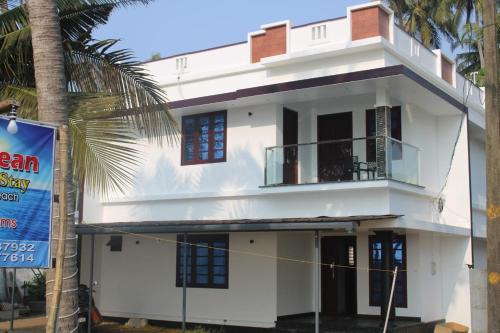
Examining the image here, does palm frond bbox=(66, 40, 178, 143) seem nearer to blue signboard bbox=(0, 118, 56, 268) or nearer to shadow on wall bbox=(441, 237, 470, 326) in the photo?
blue signboard bbox=(0, 118, 56, 268)

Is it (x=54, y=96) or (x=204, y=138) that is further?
(x=204, y=138)

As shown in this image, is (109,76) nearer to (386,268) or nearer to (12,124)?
(12,124)

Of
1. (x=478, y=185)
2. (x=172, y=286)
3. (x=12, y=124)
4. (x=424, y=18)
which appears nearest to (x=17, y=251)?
(x=12, y=124)

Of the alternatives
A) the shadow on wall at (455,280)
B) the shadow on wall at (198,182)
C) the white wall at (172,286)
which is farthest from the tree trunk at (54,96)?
the shadow on wall at (455,280)

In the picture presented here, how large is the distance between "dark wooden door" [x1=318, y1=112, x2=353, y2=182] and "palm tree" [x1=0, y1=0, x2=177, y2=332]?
213 inches

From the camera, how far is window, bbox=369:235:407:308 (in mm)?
16688

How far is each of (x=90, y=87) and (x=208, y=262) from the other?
26.2 feet

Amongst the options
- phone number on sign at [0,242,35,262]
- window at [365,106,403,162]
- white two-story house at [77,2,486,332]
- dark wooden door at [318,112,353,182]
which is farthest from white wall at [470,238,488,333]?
phone number on sign at [0,242,35,262]

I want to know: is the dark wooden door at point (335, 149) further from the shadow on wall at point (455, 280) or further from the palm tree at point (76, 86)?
the palm tree at point (76, 86)

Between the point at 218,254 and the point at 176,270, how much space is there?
1.48 m

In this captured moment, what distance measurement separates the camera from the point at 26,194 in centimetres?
700

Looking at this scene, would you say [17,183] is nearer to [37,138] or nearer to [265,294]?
[37,138]

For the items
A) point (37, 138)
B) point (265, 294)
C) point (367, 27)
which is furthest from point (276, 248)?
point (37, 138)

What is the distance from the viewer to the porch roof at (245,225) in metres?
13.2
